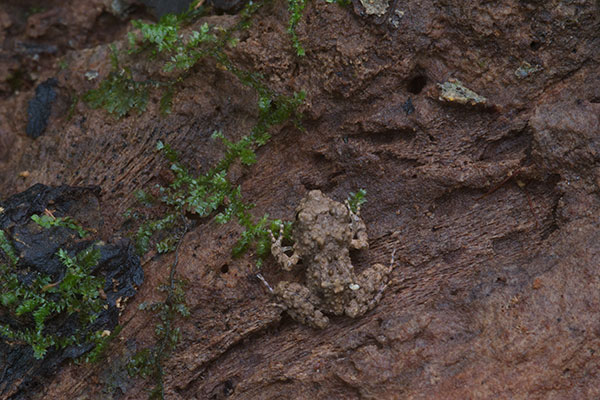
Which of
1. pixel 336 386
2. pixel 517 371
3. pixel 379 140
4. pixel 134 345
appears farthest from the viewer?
pixel 379 140

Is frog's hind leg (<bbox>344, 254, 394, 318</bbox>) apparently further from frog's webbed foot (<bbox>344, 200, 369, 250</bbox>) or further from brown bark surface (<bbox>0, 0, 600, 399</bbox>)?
frog's webbed foot (<bbox>344, 200, 369, 250</bbox>)

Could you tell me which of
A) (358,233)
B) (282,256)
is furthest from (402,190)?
(282,256)

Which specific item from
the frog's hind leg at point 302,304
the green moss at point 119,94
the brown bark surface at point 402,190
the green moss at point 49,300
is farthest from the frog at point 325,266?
the green moss at point 119,94

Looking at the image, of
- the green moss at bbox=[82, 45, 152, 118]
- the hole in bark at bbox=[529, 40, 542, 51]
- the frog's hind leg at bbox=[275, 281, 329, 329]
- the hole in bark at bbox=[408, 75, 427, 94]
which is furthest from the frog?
the hole in bark at bbox=[529, 40, 542, 51]

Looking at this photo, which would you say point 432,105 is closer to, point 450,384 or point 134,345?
point 450,384

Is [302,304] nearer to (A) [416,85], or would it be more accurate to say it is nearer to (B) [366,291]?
(B) [366,291]

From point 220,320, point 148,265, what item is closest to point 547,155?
point 220,320

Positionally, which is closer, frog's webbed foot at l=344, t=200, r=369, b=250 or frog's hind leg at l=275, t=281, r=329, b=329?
frog's hind leg at l=275, t=281, r=329, b=329
